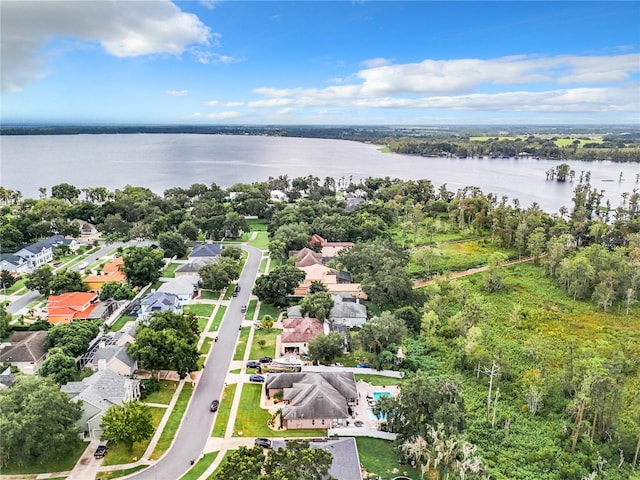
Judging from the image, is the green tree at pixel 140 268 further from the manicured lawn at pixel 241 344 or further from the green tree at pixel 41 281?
the manicured lawn at pixel 241 344

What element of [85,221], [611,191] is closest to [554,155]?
[611,191]

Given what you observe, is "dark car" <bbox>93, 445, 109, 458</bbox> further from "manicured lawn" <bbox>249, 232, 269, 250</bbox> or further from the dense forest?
"manicured lawn" <bbox>249, 232, 269, 250</bbox>

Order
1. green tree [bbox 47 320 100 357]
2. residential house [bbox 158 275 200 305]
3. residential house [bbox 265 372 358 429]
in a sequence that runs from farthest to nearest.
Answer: residential house [bbox 158 275 200 305]
green tree [bbox 47 320 100 357]
residential house [bbox 265 372 358 429]

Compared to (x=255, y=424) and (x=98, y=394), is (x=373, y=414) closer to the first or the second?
(x=255, y=424)

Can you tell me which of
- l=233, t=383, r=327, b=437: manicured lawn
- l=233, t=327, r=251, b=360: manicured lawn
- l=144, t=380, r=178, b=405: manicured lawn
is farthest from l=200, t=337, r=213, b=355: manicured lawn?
l=233, t=383, r=327, b=437: manicured lawn

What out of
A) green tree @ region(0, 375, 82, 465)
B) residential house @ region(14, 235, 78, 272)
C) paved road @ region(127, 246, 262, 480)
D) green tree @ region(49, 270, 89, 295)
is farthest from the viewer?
residential house @ region(14, 235, 78, 272)

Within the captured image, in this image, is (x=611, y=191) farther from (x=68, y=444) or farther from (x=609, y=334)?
(x=68, y=444)
